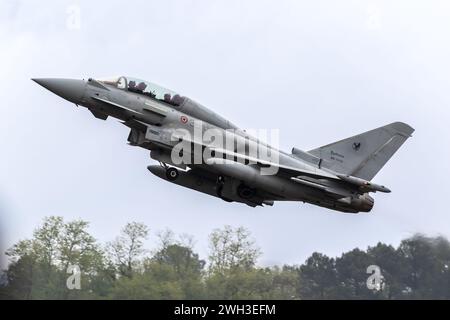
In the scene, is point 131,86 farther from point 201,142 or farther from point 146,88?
point 201,142

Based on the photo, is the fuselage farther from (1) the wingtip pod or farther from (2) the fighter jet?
(1) the wingtip pod

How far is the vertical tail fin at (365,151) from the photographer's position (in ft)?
119

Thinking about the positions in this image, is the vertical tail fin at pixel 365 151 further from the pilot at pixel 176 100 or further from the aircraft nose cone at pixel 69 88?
the aircraft nose cone at pixel 69 88

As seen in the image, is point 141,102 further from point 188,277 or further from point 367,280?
point 367,280

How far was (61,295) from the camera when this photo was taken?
34.4 meters

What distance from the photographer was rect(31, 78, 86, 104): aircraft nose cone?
111 feet

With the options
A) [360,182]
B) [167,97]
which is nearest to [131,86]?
[167,97]

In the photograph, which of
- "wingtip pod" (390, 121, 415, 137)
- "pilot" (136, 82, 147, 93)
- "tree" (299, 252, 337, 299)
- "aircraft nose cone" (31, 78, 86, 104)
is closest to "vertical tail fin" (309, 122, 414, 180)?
"wingtip pod" (390, 121, 415, 137)

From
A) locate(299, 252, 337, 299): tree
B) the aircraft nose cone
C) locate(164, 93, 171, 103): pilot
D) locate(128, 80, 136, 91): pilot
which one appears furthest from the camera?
locate(299, 252, 337, 299): tree

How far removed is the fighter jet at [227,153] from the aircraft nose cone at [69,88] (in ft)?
0.09

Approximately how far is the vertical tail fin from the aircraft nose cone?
6.99 meters

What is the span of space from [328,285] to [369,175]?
421 centimetres

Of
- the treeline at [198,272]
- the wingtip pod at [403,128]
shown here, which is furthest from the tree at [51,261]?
the wingtip pod at [403,128]

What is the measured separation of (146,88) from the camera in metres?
34.7
